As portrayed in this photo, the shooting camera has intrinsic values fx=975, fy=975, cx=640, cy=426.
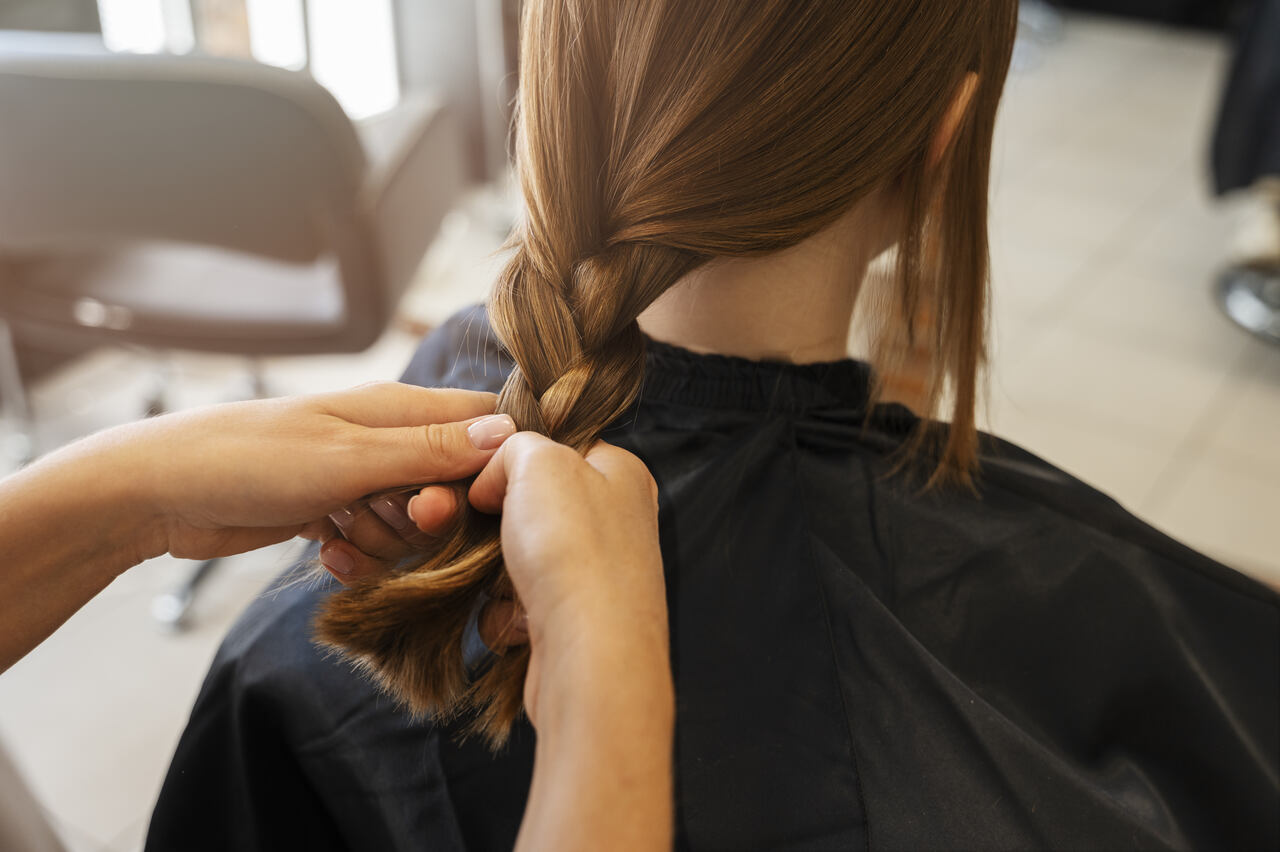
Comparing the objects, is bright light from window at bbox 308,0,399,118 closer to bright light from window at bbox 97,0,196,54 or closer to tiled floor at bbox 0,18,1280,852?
bright light from window at bbox 97,0,196,54

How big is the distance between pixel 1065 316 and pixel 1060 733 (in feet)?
8.29

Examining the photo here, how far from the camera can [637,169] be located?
730 millimetres

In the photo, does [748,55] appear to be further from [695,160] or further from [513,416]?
[513,416]

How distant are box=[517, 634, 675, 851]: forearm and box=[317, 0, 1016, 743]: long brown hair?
0.53 feet

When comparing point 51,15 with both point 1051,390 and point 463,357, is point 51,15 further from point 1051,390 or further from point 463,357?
point 1051,390

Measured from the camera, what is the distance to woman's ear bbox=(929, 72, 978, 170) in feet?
2.63

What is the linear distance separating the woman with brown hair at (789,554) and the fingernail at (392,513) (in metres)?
0.05

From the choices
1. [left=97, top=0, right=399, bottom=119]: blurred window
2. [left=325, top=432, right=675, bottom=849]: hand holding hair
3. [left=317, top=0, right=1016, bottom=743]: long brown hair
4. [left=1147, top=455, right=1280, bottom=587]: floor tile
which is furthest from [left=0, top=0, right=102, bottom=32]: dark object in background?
[left=1147, top=455, right=1280, bottom=587]: floor tile

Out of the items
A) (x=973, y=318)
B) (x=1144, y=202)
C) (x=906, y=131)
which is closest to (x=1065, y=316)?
(x=1144, y=202)

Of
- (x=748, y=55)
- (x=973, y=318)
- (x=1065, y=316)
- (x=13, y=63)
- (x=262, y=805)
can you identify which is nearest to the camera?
(x=748, y=55)

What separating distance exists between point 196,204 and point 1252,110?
292cm

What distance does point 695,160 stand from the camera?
717mm

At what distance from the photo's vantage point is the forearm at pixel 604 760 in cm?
52

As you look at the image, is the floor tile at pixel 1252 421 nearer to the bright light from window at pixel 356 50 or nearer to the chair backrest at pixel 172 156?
the chair backrest at pixel 172 156
